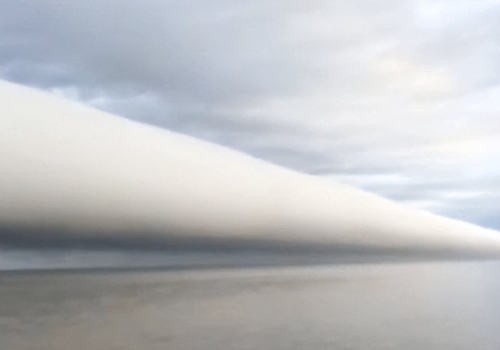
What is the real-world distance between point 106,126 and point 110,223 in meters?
0.15

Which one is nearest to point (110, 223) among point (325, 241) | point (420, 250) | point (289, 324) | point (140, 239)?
point (140, 239)

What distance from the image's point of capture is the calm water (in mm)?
352

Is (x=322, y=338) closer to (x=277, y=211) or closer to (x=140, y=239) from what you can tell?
Result: (x=140, y=239)

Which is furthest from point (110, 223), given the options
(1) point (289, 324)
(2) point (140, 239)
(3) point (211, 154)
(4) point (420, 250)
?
(4) point (420, 250)

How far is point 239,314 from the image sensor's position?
460mm

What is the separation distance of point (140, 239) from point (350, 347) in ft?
2.45

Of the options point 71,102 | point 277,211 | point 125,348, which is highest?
point 71,102

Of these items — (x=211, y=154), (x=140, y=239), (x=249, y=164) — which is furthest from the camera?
(x=249, y=164)

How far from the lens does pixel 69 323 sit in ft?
1.34

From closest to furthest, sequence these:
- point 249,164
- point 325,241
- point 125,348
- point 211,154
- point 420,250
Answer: point 125,348, point 211,154, point 249,164, point 325,241, point 420,250

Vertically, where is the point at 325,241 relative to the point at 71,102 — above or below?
below

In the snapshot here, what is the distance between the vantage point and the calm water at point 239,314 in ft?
1.15

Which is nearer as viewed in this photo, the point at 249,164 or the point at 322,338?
the point at 322,338

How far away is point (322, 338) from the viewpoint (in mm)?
365
